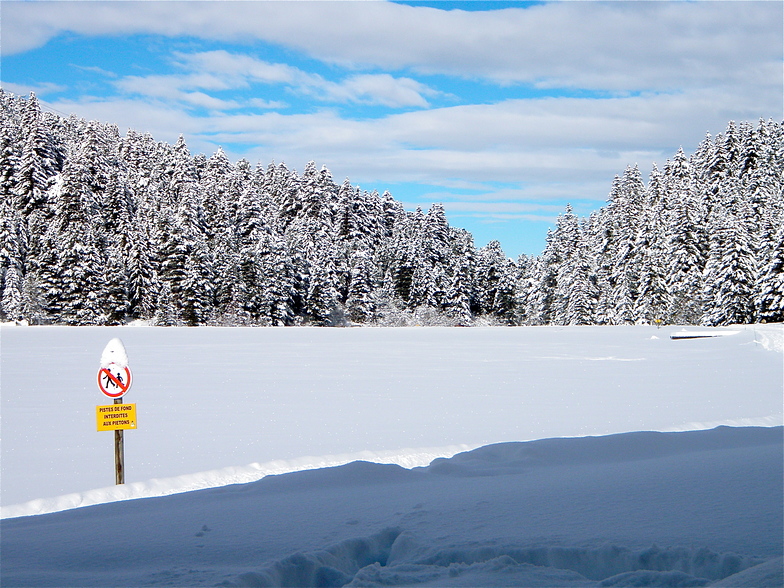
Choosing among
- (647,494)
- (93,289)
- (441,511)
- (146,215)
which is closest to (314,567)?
(441,511)

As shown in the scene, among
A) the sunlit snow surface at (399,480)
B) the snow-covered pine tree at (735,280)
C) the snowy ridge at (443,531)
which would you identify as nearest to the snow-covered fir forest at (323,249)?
the snow-covered pine tree at (735,280)

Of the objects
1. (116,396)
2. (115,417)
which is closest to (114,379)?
(116,396)

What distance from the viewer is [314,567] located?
12.5 feet

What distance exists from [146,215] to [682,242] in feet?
130

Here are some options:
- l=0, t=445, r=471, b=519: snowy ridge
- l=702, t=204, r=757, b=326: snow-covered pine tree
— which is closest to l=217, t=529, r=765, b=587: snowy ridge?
l=0, t=445, r=471, b=519: snowy ridge

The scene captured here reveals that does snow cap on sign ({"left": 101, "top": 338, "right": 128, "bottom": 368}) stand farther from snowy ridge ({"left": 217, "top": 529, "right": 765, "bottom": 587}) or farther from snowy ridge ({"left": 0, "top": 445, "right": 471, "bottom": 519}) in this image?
snowy ridge ({"left": 217, "top": 529, "right": 765, "bottom": 587})

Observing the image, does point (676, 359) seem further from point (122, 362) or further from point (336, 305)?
point (336, 305)

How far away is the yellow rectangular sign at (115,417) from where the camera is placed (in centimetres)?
657

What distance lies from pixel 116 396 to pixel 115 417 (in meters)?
0.21

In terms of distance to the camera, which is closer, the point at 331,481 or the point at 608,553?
the point at 608,553

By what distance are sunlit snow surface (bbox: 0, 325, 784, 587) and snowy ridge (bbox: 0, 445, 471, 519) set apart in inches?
1.2

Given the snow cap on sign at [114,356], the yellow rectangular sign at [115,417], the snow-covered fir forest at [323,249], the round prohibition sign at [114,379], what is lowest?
the yellow rectangular sign at [115,417]

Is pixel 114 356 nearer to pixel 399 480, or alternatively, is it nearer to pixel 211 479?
pixel 211 479

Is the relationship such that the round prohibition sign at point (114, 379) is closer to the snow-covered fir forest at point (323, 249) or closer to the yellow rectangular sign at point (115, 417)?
the yellow rectangular sign at point (115, 417)
